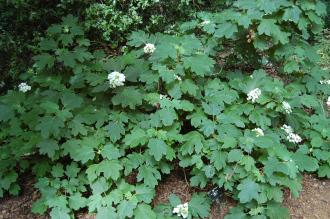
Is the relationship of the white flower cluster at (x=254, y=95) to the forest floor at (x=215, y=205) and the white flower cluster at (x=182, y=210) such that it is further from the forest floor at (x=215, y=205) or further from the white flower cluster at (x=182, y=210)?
the white flower cluster at (x=182, y=210)

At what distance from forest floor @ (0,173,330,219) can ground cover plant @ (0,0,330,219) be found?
0.13 meters

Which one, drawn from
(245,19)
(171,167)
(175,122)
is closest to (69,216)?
(171,167)

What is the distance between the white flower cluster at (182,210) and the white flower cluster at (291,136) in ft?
3.81

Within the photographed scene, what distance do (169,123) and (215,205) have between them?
2.66 feet

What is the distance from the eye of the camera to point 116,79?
139 inches

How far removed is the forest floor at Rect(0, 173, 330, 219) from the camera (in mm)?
3467

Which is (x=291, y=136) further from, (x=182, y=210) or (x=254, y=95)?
(x=182, y=210)

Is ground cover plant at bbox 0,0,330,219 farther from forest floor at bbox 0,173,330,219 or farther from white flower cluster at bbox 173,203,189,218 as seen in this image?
forest floor at bbox 0,173,330,219

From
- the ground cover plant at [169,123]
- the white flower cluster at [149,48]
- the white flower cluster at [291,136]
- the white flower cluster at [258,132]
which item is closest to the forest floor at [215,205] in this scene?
the ground cover plant at [169,123]

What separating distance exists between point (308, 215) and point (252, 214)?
0.59m

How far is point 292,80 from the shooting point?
4.31 m

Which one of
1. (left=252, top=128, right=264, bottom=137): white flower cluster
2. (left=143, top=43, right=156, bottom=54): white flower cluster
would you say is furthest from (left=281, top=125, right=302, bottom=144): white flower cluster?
(left=143, top=43, right=156, bottom=54): white flower cluster

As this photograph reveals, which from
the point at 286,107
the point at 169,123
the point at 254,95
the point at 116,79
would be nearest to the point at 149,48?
the point at 116,79

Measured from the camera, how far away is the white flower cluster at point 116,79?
140 inches
